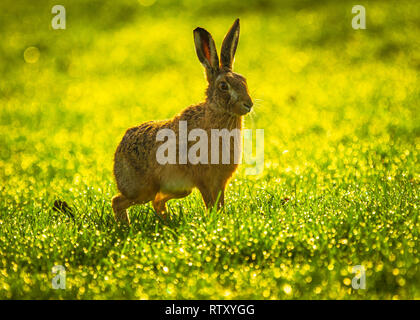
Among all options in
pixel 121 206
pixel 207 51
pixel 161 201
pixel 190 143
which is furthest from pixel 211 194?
pixel 207 51

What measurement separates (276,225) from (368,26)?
1088 centimetres

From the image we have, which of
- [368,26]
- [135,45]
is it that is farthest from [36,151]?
[368,26]

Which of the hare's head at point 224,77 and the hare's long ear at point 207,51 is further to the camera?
the hare's long ear at point 207,51

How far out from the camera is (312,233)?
163 inches

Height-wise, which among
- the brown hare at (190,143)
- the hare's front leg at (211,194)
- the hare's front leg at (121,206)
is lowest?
the hare's front leg at (121,206)

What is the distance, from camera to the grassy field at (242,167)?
152 inches

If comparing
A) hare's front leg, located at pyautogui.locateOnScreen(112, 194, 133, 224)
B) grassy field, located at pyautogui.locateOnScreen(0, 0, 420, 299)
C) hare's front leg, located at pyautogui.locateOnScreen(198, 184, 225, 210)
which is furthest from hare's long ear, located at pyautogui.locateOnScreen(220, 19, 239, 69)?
hare's front leg, located at pyautogui.locateOnScreen(112, 194, 133, 224)

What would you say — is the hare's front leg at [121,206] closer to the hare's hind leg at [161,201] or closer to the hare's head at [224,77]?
the hare's hind leg at [161,201]

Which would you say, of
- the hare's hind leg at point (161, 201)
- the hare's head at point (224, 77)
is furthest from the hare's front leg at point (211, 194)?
the hare's head at point (224, 77)

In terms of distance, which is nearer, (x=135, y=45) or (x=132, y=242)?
(x=132, y=242)

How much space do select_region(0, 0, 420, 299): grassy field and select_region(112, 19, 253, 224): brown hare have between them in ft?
0.68

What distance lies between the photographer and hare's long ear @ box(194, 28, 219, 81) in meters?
4.73
